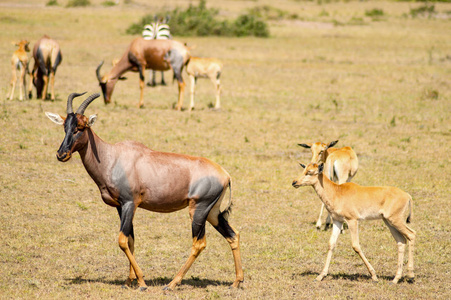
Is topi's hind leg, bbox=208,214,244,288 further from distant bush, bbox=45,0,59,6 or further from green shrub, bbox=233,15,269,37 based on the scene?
distant bush, bbox=45,0,59,6

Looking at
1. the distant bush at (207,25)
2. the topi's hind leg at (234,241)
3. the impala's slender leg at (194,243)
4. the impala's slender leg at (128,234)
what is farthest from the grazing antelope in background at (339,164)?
the distant bush at (207,25)

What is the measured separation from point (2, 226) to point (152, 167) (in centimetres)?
362

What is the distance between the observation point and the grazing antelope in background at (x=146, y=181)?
7.94 m

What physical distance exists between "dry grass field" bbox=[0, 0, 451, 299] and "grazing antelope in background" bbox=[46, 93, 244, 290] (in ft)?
2.57

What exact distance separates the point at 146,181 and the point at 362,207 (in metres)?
3.04

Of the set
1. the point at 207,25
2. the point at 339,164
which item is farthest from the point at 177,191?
the point at 207,25

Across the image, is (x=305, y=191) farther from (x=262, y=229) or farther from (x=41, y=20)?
(x=41, y=20)

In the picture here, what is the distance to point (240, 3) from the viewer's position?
57.3 metres

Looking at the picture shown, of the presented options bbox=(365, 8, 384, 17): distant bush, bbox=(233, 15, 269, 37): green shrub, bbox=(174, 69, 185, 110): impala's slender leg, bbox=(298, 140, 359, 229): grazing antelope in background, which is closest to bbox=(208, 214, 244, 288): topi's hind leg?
bbox=(298, 140, 359, 229): grazing antelope in background

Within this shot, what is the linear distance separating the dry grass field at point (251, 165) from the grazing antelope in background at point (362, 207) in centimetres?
44

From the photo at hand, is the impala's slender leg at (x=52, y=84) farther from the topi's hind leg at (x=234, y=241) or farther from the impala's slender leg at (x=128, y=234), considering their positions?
the topi's hind leg at (x=234, y=241)

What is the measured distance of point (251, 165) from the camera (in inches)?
590

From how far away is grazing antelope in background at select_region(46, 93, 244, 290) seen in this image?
794 centimetres

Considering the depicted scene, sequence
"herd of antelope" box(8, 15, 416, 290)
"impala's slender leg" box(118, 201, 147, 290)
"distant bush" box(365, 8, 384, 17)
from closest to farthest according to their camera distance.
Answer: "impala's slender leg" box(118, 201, 147, 290), "herd of antelope" box(8, 15, 416, 290), "distant bush" box(365, 8, 384, 17)
